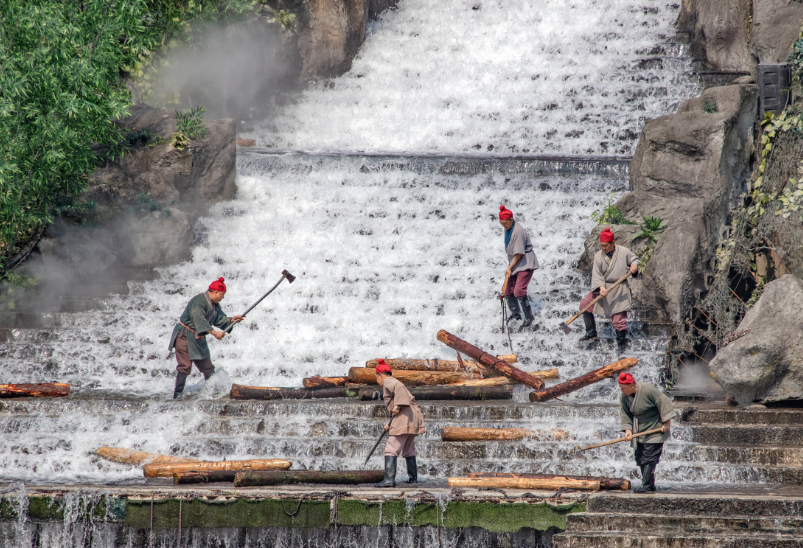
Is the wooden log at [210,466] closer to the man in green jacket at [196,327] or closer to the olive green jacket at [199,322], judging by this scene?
the man in green jacket at [196,327]

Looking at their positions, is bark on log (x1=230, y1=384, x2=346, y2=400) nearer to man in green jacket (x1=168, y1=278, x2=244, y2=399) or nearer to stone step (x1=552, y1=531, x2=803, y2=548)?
man in green jacket (x1=168, y1=278, x2=244, y2=399)

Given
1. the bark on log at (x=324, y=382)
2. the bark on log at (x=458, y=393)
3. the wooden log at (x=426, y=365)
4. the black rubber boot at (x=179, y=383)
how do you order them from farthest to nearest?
the wooden log at (x=426, y=365), the black rubber boot at (x=179, y=383), the bark on log at (x=324, y=382), the bark on log at (x=458, y=393)

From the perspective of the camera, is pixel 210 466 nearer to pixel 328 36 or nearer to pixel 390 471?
pixel 390 471

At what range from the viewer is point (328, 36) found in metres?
21.7

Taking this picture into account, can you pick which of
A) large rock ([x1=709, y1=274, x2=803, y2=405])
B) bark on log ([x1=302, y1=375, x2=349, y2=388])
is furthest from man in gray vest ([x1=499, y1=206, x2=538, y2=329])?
large rock ([x1=709, y1=274, x2=803, y2=405])

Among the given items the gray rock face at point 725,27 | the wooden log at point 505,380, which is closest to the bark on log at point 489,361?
the wooden log at point 505,380

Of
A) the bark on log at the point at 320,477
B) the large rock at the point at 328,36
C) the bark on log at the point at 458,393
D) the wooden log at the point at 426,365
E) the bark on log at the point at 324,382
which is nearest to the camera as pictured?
the bark on log at the point at 320,477

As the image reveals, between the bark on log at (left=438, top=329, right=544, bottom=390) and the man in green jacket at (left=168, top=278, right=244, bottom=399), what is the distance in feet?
9.85

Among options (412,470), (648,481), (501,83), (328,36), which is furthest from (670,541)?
(328,36)

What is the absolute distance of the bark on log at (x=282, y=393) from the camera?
35.7ft

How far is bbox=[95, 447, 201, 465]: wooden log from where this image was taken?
9703 millimetres

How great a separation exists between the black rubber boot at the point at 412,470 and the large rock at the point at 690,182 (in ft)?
18.4

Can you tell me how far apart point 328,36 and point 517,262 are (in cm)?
1145

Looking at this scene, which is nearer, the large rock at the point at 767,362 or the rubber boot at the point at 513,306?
the large rock at the point at 767,362
